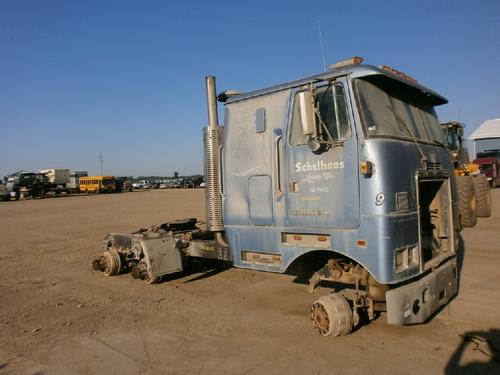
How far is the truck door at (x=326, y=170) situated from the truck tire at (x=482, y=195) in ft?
34.9

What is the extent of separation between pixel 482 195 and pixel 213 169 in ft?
35.6

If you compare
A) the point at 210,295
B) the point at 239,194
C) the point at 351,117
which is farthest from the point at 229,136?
the point at 210,295

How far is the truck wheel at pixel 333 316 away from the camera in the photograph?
4.40m

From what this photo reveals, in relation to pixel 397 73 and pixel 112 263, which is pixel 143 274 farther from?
pixel 397 73

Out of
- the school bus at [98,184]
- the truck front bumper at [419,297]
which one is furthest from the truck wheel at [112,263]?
the school bus at [98,184]

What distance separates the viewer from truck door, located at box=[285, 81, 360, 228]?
4.41 metres

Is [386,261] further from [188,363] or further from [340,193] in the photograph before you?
[188,363]

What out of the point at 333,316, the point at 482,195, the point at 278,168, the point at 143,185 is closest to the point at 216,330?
the point at 333,316

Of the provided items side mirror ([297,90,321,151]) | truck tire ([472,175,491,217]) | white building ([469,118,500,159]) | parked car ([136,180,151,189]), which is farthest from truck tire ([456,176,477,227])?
parked car ([136,180,151,189])

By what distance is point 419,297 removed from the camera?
4332 millimetres

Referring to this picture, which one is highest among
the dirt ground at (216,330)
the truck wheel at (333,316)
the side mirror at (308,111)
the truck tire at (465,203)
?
the side mirror at (308,111)

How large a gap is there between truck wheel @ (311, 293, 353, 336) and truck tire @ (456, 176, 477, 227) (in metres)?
8.48

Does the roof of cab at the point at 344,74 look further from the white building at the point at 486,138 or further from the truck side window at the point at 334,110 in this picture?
the white building at the point at 486,138

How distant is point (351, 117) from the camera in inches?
173
